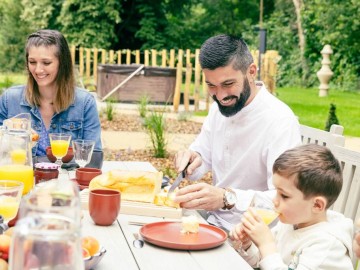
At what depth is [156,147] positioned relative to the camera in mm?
8711

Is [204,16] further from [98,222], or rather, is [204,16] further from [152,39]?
[98,222]

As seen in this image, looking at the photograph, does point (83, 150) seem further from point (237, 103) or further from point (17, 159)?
point (237, 103)

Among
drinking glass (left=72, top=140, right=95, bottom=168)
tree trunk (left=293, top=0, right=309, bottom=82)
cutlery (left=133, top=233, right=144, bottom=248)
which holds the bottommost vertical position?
cutlery (left=133, top=233, right=144, bottom=248)

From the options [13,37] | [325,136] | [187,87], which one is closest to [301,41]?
[13,37]

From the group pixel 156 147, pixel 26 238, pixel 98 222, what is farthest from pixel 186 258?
pixel 156 147

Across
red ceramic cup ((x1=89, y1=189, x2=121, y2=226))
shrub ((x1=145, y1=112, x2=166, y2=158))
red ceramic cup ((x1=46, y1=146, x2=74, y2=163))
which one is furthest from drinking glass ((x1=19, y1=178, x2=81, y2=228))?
shrub ((x1=145, y1=112, x2=166, y2=158))

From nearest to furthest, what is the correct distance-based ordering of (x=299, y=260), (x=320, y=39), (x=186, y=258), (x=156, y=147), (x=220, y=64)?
(x=186, y=258) < (x=299, y=260) < (x=220, y=64) < (x=156, y=147) < (x=320, y=39)

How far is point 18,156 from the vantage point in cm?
276

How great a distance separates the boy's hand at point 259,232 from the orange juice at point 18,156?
0.98 metres

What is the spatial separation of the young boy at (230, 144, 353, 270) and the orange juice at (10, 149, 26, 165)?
3.08 feet

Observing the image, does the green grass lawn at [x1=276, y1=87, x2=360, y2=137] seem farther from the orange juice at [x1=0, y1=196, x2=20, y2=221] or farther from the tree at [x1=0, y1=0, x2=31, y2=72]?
the tree at [x1=0, y1=0, x2=31, y2=72]

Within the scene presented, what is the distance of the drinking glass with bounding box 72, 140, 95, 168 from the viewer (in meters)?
3.23

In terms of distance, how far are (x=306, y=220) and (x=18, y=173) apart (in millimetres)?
1177

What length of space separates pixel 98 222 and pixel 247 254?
2.05 feet
